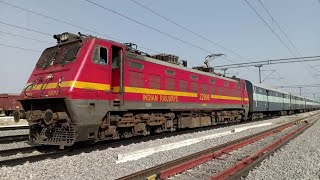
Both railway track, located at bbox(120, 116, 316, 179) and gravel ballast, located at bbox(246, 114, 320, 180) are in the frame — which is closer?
railway track, located at bbox(120, 116, 316, 179)

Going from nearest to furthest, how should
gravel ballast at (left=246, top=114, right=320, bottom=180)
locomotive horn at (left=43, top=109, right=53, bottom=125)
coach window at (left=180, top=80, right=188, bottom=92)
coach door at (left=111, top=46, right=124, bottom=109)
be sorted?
gravel ballast at (left=246, top=114, right=320, bottom=180)
locomotive horn at (left=43, top=109, right=53, bottom=125)
coach door at (left=111, top=46, right=124, bottom=109)
coach window at (left=180, top=80, right=188, bottom=92)

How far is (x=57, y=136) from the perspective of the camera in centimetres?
1003

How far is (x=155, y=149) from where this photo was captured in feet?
32.8

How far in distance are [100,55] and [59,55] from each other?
1451 millimetres

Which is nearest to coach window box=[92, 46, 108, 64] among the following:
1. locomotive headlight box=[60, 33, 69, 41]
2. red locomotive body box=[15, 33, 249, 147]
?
red locomotive body box=[15, 33, 249, 147]

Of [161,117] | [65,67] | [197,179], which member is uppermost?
[65,67]

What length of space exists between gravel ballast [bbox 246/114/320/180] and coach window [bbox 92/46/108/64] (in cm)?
611

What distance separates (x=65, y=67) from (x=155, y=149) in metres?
3.93

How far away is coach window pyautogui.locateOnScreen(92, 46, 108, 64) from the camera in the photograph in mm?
10771

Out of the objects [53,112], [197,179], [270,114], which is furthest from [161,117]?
[270,114]

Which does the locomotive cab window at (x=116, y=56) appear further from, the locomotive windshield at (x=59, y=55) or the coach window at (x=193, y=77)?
the coach window at (x=193, y=77)

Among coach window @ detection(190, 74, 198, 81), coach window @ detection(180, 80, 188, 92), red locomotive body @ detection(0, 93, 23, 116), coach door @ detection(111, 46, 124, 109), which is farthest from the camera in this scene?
red locomotive body @ detection(0, 93, 23, 116)

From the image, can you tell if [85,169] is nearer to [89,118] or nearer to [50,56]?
[89,118]

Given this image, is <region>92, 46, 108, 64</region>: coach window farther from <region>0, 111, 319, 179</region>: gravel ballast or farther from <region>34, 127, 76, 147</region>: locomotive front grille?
<region>0, 111, 319, 179</region>: gravel ballast
